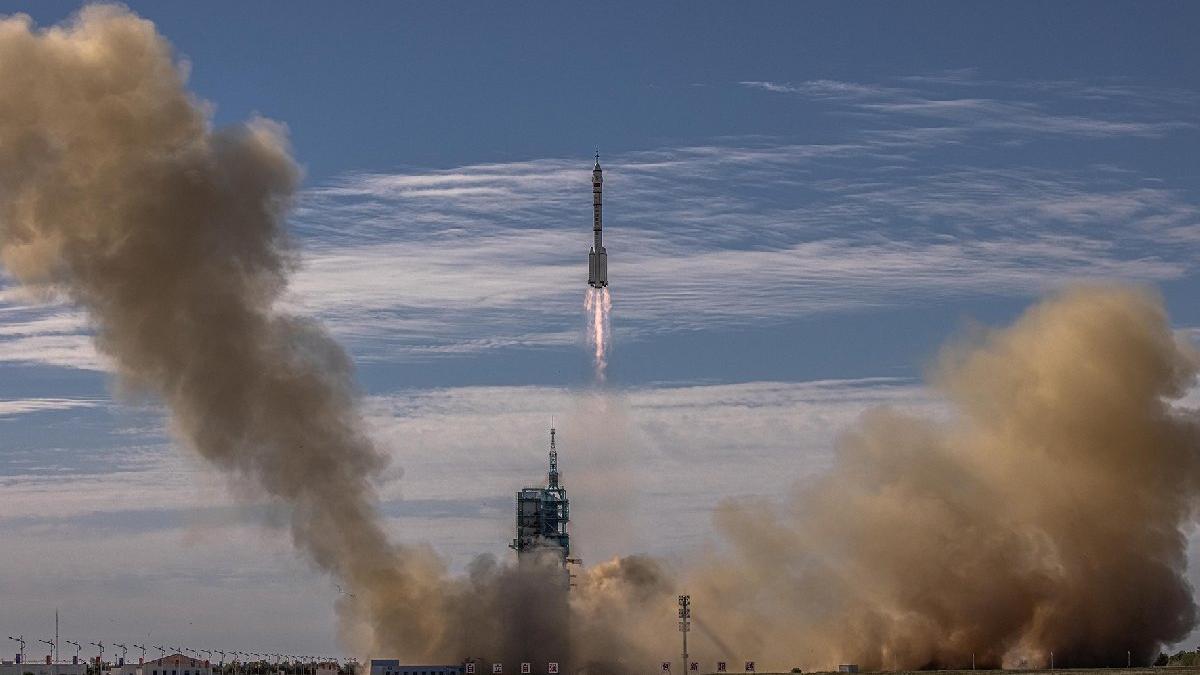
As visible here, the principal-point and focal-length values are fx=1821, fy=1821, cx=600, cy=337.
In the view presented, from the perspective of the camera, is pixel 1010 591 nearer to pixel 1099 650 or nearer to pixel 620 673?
pixel 1099 650

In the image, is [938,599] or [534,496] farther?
[534,496]

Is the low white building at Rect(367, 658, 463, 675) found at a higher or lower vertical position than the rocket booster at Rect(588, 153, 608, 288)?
lower

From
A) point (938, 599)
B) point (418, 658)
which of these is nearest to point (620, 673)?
point (418, 658)

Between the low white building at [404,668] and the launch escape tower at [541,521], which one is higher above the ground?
the launch escape tower at [541,521]

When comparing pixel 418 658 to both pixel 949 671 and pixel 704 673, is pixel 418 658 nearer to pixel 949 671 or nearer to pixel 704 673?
pixel 704 673

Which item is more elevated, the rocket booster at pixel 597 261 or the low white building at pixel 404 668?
the rocket booster at pixel 597 261

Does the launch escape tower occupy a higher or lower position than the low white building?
higher

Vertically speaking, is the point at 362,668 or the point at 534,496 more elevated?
the point at 534,496

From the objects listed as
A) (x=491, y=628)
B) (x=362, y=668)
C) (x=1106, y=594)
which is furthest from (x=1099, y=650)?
(x=362, y=668)

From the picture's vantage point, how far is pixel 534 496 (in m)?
199

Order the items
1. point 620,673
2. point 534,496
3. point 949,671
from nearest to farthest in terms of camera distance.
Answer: point 949,671
point 620,673
point 534,496

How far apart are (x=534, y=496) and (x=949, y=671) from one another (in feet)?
175

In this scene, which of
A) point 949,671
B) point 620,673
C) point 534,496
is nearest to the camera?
point 949,671

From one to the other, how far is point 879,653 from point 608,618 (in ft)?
93.2
